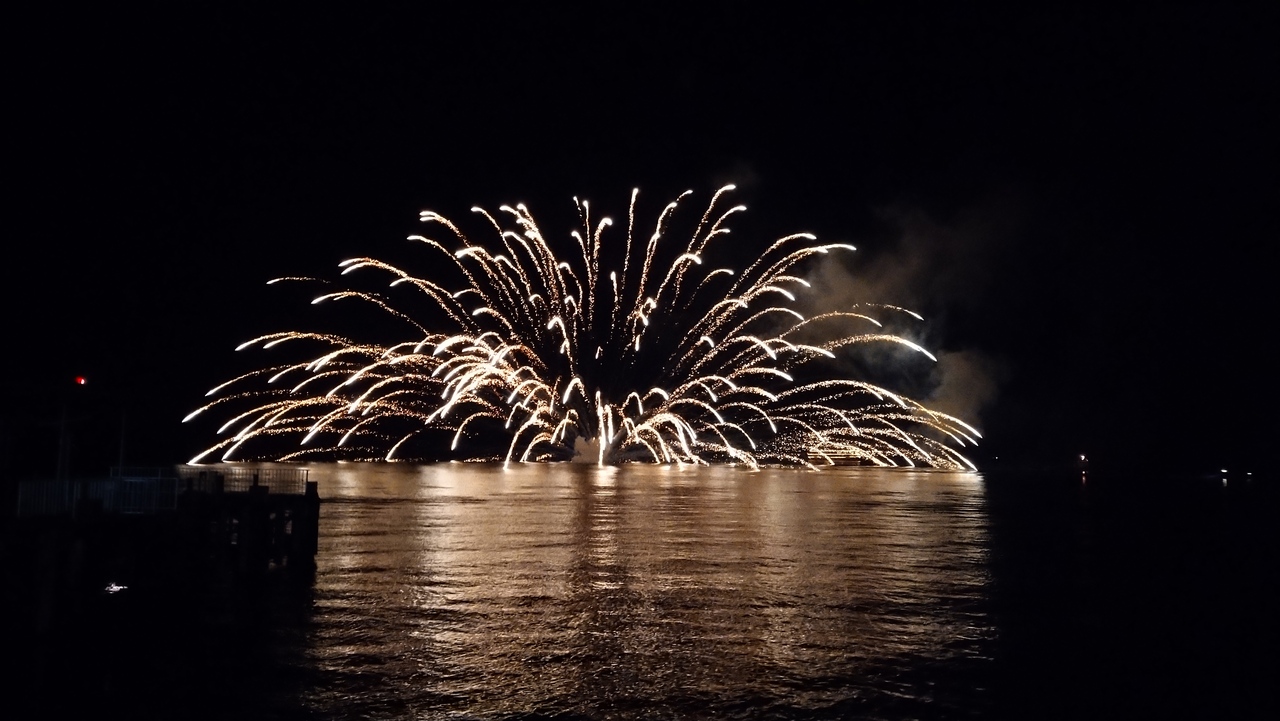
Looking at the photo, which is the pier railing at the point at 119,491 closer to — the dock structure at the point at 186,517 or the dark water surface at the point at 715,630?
the dock structure at the point at 186,517

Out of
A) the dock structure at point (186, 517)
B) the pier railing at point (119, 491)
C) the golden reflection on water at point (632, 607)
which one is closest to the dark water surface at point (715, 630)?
the golden reflection on water at point (632, 607)

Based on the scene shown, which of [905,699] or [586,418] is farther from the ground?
[586,418]

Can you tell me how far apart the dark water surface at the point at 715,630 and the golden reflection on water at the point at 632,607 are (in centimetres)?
9

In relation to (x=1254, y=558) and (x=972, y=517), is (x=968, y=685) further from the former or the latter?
(x=972, y=517)

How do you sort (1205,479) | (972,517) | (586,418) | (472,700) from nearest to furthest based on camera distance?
(472,700) → (972,517) → (586,418) → (1205,479)

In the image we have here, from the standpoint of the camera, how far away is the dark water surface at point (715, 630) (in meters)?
16.0

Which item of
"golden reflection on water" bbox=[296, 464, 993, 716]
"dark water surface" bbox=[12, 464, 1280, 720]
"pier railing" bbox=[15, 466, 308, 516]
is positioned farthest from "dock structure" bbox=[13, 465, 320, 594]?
"golden reflection on water" bbox=[296, 464, 993, 716]

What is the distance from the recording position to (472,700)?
15422mm

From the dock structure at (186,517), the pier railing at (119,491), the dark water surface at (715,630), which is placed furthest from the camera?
the dock structure at (186,517)

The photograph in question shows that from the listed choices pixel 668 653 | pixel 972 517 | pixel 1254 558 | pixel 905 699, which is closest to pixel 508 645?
pixel 668 653

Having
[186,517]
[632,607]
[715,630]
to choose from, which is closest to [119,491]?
[186,517]

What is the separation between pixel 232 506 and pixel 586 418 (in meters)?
72.0

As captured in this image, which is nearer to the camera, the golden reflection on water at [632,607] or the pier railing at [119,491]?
the golden reflection on water at [632,607]

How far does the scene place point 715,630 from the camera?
66.4 ft
